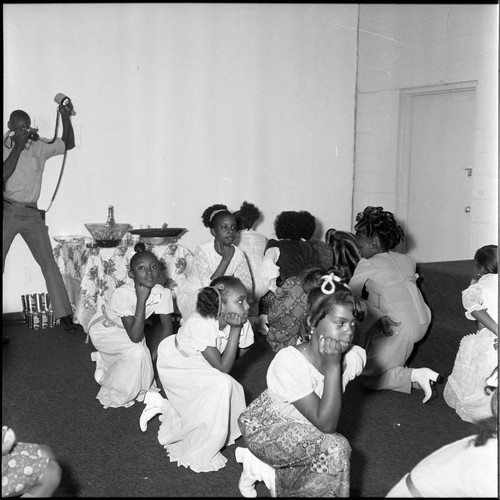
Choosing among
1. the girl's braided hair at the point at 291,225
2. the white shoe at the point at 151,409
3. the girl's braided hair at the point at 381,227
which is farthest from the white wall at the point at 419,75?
the white shoe at the point at 151,409

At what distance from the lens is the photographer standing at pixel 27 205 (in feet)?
18.8

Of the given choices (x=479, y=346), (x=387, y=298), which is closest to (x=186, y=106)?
(x=387, y=298)

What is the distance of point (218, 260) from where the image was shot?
4.77 metres

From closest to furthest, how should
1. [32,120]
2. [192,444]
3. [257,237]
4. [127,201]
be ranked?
[192,444] < [257,237] < [32,120] < [127,201]

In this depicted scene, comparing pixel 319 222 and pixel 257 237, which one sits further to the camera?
pixel 319 222

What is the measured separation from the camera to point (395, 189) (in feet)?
23.4

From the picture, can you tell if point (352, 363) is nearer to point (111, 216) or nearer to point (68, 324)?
point (68, 324)

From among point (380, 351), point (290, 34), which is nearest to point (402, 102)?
point (290, 34)

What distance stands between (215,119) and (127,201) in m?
1.16

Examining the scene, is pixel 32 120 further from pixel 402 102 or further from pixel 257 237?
pixel 402 102

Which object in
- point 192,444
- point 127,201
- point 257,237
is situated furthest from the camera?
point 127,201

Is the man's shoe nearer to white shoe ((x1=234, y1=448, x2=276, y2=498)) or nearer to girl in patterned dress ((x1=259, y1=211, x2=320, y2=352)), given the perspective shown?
girl in patterned dress ((x1=259, y1=211, x2=320, y2=352))

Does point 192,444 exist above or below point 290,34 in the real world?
below

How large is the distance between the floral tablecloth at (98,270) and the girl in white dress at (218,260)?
3.47ft
